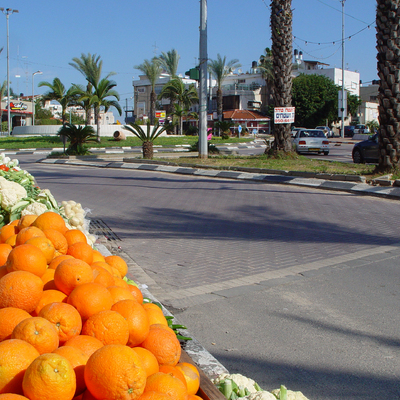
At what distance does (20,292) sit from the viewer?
2334 millimetres

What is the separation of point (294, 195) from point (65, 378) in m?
11.5

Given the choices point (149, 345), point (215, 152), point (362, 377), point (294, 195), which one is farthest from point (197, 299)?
point (215, 152)

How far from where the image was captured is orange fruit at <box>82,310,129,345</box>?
2164 mm

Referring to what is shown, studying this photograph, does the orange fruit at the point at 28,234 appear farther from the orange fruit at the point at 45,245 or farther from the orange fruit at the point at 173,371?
the orange fruit at the point at 173,371

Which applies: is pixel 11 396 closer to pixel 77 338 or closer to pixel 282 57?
pixel 77 338

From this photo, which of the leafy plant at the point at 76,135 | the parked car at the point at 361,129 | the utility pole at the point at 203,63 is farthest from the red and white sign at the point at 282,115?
the parked car at the point at 361,129

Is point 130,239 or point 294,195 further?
point 294,195

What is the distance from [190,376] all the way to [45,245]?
137 cm

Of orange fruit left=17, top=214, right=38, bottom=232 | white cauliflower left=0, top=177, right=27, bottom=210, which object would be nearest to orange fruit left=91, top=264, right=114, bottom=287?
orange fruit left=17, top=214, right=38, bottom=232

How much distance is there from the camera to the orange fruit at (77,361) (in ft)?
6.18

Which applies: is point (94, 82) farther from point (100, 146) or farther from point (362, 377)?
point (362, 377)

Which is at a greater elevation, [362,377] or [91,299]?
[91,299]

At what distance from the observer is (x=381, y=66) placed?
13945mm

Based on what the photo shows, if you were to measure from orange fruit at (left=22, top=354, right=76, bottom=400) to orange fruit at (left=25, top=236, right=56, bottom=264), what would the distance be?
1308mm
